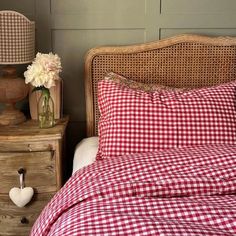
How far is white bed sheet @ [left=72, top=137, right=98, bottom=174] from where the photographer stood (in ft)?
6.39

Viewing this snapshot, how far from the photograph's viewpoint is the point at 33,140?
196 cm

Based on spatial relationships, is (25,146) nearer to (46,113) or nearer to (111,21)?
(46,113)

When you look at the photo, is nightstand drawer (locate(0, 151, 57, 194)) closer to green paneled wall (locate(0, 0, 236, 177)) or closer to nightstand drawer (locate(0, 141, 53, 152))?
nightstand drawer (locate(0, 141, 53, 152))

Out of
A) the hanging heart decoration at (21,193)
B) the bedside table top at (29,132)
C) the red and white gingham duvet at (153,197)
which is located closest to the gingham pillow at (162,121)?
the red and white gingham duvet at (153,197)

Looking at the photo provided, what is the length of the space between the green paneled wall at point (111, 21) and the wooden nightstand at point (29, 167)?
1.76 ft

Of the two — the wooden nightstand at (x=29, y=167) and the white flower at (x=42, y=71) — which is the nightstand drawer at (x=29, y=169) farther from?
the white flower at (x=42, y=71)

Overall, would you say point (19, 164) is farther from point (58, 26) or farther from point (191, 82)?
point (191, 82)

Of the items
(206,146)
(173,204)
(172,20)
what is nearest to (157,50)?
(172,20)

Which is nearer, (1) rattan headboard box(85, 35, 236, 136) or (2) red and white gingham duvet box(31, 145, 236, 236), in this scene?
(2) red and white gingham duvet box(31, 145, 236, 236)

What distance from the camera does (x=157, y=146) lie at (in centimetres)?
179

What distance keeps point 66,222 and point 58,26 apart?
1.33 metres

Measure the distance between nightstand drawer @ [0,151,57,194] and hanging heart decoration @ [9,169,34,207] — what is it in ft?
0.07

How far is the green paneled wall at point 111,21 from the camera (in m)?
2.25

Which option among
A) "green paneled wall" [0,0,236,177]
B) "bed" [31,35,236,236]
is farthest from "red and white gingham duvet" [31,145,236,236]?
"green paneled wall" [0,0,236,177]
